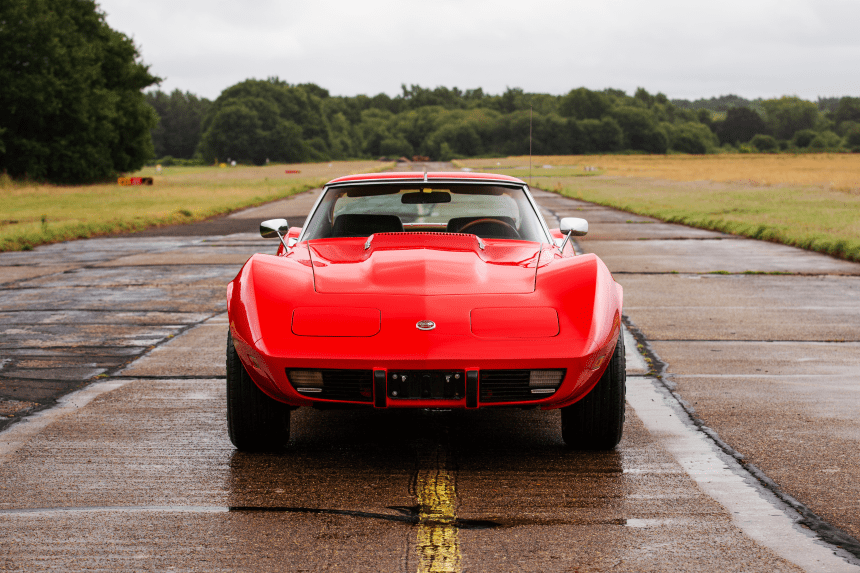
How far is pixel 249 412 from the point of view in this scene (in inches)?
155

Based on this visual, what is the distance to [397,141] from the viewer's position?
6777 inches

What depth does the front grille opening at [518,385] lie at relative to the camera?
3574 millimetres

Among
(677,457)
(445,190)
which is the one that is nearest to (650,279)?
(445,190)

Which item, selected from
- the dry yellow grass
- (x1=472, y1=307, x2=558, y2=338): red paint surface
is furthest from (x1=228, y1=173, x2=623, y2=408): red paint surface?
the dry yellow grass

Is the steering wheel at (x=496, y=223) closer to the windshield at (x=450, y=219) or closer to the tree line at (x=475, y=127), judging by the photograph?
the windshield at (x=450, y=219)

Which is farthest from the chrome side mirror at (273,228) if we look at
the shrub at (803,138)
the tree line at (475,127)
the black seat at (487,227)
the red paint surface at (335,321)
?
the shrub at (803,138)

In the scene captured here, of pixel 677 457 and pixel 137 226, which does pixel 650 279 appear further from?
pixel 137 226

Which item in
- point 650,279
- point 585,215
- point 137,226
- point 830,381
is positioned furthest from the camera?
point 585,215

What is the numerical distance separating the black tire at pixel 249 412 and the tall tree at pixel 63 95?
4633cm

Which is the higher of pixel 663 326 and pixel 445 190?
pixel 445 190

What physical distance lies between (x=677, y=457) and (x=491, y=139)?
6029 inches

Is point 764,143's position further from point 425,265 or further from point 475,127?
point 425,265

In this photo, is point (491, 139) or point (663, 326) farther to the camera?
point (491, 139)

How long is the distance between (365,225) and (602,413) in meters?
1.80
